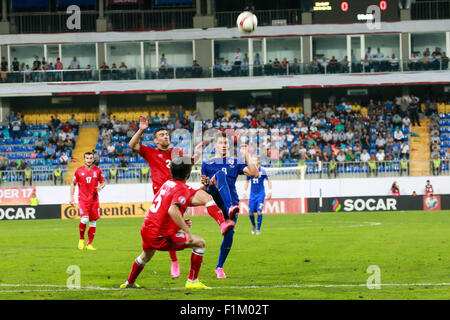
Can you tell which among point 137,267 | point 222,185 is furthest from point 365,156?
point 137,267

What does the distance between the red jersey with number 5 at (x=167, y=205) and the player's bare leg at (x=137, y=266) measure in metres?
0.45

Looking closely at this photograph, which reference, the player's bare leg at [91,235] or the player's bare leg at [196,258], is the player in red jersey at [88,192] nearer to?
the player's bare leg at [91,235]

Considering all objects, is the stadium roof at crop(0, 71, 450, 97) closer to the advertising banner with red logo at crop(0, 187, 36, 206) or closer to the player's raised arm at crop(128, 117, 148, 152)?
the advertising banner with red logo at crop(0, 187, 36, 206)

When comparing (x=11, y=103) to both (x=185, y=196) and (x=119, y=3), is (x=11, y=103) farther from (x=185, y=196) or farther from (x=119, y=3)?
(x=185, y=196)

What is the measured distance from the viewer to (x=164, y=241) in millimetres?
11023

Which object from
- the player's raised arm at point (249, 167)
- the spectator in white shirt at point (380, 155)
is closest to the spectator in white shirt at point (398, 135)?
the spectator in white shirt at point (380, 155)

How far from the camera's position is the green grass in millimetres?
11406

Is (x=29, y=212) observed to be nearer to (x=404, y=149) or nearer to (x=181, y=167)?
(x=404, y=149)

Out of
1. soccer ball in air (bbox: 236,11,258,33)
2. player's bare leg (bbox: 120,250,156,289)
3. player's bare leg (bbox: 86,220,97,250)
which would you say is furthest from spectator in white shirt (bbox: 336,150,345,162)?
player's bare leg (bbox: 120,250,156,289)

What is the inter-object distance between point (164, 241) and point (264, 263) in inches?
208

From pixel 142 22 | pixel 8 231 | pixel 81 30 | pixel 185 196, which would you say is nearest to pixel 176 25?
pixel 142 22

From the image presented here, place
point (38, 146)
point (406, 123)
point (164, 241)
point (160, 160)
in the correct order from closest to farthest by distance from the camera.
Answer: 1. point (164, 241)
2. point (160, 160)
3. point (38, 146)
4. point (406, 123)

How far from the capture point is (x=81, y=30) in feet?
182
